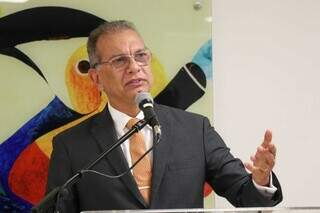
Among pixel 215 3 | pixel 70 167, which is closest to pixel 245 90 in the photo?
pixel 215 3

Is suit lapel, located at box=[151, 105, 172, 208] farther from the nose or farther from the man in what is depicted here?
the nose

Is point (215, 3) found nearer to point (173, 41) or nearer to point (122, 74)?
point (173, 41)

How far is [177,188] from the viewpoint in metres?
1.66

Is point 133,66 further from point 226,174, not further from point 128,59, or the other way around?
point 226,174

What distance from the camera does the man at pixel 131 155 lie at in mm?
1630

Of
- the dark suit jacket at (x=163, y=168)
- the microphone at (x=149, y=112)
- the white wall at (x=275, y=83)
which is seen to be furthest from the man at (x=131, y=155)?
the white wall at (x=275, y=83)

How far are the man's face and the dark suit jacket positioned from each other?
0.15 m

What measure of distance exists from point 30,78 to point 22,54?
0.13 m

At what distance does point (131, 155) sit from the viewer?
1.69m

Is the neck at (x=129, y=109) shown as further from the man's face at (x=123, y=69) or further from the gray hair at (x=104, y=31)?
the gray hair at (x=104, y=31)

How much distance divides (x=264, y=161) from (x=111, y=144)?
596 millimetres

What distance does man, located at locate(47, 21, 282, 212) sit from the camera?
Answer: 64.2 inches

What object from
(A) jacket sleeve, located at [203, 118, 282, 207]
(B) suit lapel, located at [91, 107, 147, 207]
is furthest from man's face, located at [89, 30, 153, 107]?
(A) jacket sleeve, located at [203, 118, 282, 207]

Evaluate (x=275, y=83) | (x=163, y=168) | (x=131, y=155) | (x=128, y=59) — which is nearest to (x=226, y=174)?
(x=163, y=168)
